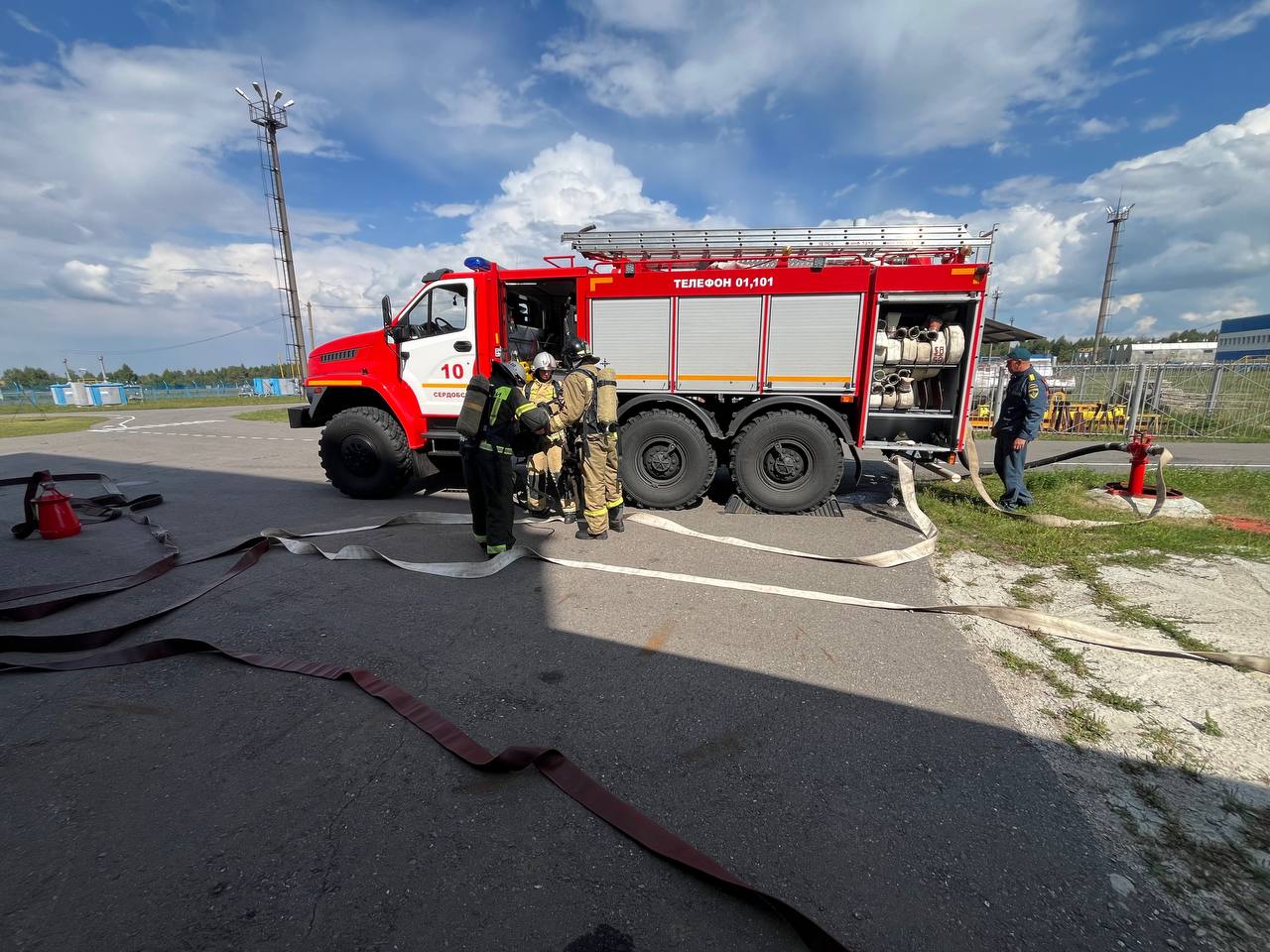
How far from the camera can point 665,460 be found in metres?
6.36

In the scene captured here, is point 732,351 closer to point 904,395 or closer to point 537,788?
point 904,395

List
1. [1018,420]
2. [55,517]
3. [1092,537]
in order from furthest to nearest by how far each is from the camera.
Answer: [1018,420]
[55,517]
[1092,537]

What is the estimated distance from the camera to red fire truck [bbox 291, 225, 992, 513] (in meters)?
5.78

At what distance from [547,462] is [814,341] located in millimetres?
3084

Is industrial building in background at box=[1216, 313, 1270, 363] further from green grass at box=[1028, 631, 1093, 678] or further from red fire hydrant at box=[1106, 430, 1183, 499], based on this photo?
green grass at box=[1028, 631, 1093, 678]

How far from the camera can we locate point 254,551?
4.72 m

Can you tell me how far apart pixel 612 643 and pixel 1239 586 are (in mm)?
4504

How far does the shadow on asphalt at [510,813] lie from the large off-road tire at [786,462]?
3398mm

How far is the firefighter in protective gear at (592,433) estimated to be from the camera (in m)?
5.29

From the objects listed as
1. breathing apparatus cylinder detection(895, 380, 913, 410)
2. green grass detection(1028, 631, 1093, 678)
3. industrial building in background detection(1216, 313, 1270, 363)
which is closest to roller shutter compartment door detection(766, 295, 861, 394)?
breathing apparatus cylinder detection(895, 380, 913, 410)

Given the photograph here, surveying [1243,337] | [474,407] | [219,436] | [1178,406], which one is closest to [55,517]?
[474,407]

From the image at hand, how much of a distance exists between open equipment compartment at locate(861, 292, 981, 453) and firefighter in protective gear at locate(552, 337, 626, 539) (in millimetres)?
2781

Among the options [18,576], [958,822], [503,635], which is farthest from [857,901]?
[18,576]

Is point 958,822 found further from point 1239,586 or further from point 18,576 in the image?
point 18,576
